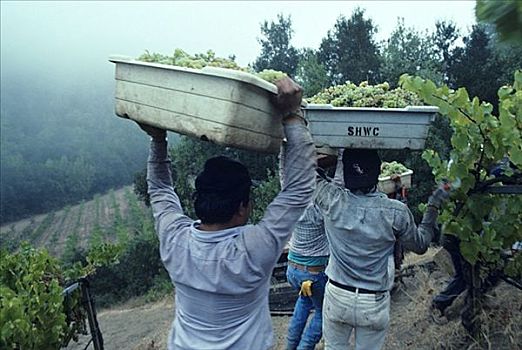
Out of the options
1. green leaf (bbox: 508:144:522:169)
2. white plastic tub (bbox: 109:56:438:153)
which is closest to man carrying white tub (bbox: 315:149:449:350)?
green leaf (bbox: 508:144:522:169)

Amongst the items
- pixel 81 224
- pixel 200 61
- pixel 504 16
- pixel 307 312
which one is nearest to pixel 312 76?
pixel 307 312

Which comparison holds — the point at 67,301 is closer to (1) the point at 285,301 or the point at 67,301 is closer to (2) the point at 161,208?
(2) the point at 161,208

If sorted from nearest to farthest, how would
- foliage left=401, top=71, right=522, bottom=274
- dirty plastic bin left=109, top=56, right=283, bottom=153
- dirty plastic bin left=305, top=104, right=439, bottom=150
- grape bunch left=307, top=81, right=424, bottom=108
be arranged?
dirty plastic bin left=109, top=56, right=283, bottom=153
dirty plastic bin left=305, top=104, right=439, bottom=150
grape bunch left=307, top=81, right=424, bottom=108
foliage left=401, top=71, right=522, bottom=274

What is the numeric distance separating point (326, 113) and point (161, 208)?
0.98 meters

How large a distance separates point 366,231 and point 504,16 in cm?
196

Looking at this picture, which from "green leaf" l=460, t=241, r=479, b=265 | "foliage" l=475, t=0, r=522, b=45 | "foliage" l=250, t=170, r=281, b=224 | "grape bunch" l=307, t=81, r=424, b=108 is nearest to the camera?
"foliage" l=475, t=0, r=522, b=45

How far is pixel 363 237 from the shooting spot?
3029 millimetres

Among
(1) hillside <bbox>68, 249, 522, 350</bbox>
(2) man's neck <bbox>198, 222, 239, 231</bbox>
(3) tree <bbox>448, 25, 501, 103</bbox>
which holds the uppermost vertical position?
(3) tree <bbox>448, 25, 501, 103</bbox>

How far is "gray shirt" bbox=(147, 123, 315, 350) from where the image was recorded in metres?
2.00

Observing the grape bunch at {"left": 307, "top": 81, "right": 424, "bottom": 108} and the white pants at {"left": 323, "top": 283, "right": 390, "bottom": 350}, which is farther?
the white pants at {"left": 323, "top": 283, "right": 390, "bottom": 350}

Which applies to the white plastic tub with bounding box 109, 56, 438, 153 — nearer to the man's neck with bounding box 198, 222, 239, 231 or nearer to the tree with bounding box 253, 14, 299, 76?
the man's neck with bounding box 198, 222, 239, 231

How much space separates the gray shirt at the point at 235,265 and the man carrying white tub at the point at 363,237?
0.99 metres

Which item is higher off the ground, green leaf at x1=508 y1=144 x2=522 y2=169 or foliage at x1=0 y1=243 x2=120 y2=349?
green leaf at x1=508 y1=144 x2=522 y2=169

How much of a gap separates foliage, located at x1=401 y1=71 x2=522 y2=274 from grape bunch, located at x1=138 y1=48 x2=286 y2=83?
4.53ft
